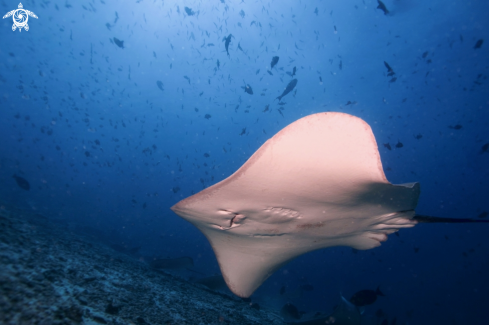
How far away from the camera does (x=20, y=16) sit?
26.2m

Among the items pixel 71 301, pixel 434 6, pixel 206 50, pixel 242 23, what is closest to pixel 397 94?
pixel 434 6

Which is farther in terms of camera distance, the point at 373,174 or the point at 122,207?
the point at 122,207

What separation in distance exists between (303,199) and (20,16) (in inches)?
1660

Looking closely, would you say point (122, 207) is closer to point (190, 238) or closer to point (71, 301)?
point (190, 238)

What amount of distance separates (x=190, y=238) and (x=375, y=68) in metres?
43.7

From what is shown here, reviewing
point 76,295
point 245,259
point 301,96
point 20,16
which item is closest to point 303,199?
point 245,259

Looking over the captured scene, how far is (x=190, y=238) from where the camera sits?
45250 millimetres

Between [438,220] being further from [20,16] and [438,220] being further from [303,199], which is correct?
[20,16]

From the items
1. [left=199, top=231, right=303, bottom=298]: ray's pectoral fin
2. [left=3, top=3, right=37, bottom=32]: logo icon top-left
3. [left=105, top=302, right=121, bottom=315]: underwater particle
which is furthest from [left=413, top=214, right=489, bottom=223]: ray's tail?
[left=3, top=3, right=37, bottom=32]: logo icon top-left

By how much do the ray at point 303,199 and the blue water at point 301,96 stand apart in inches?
395

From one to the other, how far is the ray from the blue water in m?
10.0

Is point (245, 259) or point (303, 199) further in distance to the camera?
point (245, 259)

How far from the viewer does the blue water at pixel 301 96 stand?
1816 centimetres

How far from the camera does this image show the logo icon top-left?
24783 millimetres
